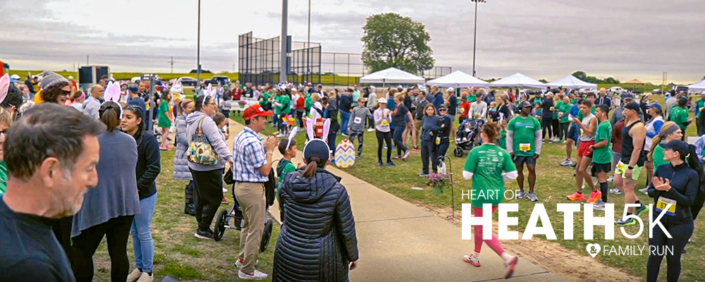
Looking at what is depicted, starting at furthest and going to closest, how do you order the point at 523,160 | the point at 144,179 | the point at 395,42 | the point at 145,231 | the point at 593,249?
1. the point at 395,42
2. the point at 523,160
3. the point at 593,249
4. the point at 145,231
5. the point at 144,179

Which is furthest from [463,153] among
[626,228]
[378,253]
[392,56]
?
[392,56]

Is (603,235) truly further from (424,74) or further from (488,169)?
(424,74)

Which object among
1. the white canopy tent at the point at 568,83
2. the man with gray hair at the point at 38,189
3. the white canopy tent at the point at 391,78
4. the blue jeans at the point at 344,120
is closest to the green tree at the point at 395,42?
the white canopy tent at the point at 568,83

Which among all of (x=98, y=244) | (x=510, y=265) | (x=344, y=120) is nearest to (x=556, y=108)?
(x=344, y=120)

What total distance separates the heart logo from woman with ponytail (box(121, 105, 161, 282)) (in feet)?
17.3

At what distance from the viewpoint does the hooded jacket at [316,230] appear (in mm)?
4238

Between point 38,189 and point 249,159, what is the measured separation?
12.7 feet

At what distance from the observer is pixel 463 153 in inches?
655

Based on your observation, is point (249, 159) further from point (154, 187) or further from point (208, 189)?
point (208, 189)

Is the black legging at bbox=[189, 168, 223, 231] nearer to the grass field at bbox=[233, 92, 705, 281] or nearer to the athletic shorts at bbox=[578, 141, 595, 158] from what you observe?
the grass field at bbox=[233, 92, 705, 281]

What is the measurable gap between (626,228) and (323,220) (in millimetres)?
6071

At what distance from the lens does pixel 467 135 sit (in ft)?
54.4

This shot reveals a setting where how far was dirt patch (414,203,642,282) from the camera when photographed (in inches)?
255

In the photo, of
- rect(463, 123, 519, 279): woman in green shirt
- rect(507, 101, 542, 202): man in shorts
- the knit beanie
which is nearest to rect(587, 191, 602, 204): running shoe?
rect(507, 101, 542, 202): man in shorts
